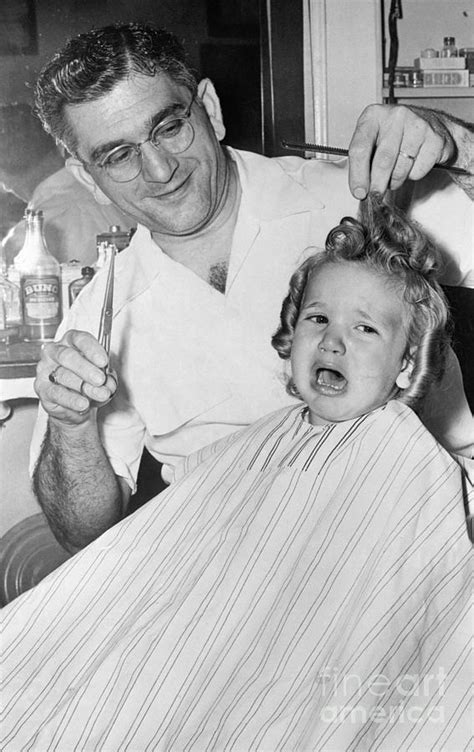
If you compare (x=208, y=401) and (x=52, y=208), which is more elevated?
(x=52, y=208)

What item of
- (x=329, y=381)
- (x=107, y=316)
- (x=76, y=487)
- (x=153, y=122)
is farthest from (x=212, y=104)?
(x=76, y=487)

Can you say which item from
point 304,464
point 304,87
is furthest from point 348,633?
point 304,87

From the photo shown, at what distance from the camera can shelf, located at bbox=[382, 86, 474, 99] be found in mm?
1825

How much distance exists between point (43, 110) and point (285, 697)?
1.18 m

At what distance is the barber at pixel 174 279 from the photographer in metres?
1.62

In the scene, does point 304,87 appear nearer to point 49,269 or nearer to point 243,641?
point 49,269

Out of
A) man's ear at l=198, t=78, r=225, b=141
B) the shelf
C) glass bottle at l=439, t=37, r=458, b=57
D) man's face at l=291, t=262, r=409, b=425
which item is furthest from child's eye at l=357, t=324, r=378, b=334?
glass bottle at l=439, t=37, r=458, b=57

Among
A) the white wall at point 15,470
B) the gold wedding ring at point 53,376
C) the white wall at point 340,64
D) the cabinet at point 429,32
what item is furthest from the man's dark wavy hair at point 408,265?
the white wall at point 15,470

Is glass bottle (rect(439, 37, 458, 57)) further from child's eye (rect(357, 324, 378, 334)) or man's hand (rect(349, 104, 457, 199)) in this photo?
child's eye (rect(357, 324, 378, 334))

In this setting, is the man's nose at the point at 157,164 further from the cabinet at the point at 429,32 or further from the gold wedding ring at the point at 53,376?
the cabinet at the point at 429,32

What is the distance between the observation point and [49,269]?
1.73 metres

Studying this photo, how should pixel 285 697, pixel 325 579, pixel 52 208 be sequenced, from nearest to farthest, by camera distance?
pixel 285 697 < pixel 325 579 < pixel 52 208

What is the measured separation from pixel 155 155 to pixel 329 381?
0.55 metres

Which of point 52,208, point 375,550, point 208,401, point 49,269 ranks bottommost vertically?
point 375,550
